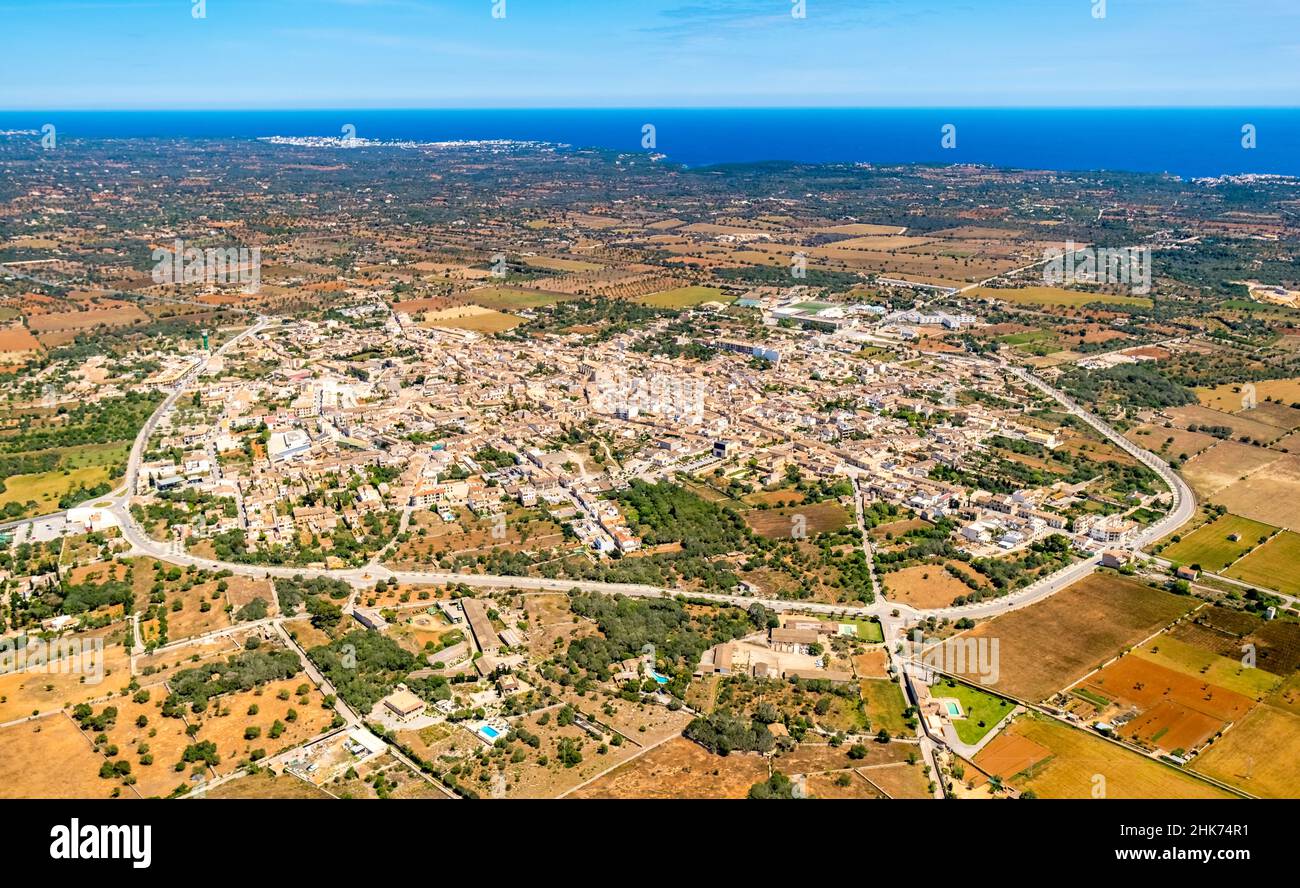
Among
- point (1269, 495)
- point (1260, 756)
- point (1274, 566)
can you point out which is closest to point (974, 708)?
point (1260, 756)

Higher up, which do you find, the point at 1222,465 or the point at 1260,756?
the point at 1222,465

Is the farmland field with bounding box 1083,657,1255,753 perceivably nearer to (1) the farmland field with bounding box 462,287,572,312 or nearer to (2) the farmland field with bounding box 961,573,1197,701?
(2) the farmland field with bounding box 961,573,1197,701

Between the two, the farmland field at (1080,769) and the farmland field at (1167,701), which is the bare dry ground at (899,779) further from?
the farmland field at (1167,701)

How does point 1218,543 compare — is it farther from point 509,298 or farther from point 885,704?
point 509,298

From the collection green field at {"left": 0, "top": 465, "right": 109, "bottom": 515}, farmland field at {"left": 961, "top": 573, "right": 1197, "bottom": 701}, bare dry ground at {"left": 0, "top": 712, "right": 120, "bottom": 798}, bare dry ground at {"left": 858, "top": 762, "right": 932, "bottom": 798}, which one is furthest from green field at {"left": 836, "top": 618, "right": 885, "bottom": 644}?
green field at {"left": 0, "top": 465, "right": 109, "bottom": 515}

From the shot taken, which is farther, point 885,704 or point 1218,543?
point 1218,543

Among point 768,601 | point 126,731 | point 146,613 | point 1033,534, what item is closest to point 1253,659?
point 1033,534

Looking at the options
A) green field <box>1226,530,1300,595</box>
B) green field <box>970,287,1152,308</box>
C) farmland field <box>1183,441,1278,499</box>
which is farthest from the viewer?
green field <box>970,287,1152,308</box>

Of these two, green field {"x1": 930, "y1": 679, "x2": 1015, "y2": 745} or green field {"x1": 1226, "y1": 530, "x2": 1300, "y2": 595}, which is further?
green field {"x1": 1226, "y1": 530, "x2": 1300, "y2": 595}
